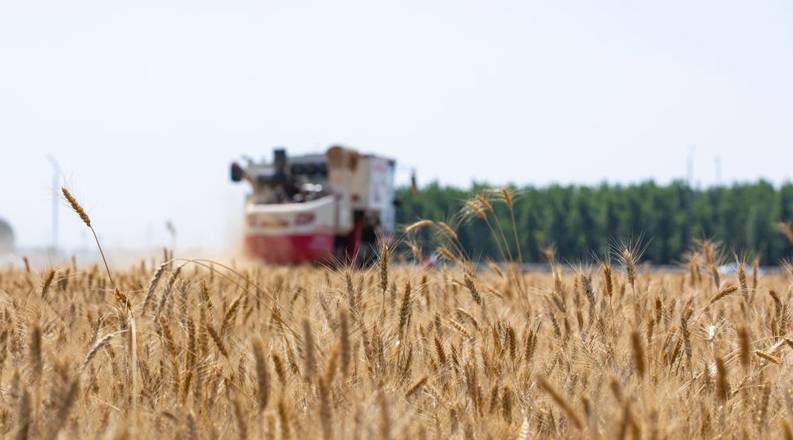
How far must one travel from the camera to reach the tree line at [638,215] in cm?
6247

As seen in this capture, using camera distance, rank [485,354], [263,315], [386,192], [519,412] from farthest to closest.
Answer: [386,192] → [263,315] → [485,354] → [519,412]

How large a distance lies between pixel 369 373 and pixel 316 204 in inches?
516

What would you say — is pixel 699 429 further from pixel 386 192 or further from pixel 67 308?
pixel 386 192

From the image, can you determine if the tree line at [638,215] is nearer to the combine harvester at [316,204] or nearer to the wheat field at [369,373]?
the combine harvester at [316,204]

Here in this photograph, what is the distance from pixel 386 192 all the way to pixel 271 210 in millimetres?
3146

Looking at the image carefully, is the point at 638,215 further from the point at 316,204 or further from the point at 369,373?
the point at 369,373

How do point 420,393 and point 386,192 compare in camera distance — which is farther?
point 386,192

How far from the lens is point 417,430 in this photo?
6.03 ft

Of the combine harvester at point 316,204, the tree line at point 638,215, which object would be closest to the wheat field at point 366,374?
the combine harvester at point 316,204

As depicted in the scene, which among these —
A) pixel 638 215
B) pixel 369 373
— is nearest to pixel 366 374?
pixel 369 373

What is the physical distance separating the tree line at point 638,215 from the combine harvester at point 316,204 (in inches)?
1694

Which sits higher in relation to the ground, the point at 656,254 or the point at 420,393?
the point at 420,393

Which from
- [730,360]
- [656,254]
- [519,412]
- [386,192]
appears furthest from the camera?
[656,254]

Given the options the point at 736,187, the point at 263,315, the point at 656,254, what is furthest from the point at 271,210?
the point at 736,187
